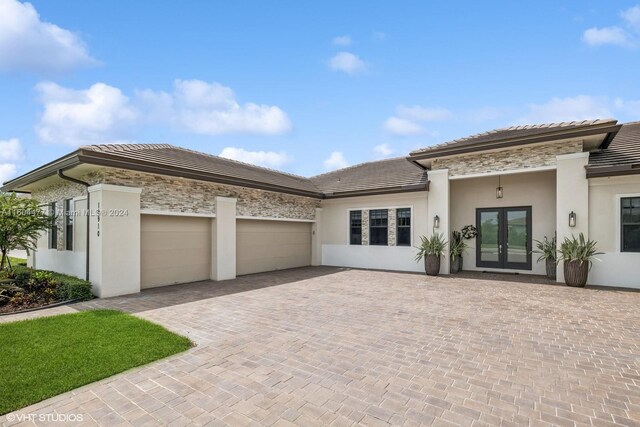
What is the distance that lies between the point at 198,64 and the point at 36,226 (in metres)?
7.69

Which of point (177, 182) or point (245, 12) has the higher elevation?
point (245, 12)

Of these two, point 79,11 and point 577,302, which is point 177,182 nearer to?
point 79,11

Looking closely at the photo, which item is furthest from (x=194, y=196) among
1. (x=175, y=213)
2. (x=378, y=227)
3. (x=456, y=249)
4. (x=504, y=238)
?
(x=504, y=238)

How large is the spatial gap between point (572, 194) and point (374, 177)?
26.4 feet

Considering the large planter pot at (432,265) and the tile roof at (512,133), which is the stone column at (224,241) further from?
the large planter pot at (432,265)

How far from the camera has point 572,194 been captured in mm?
9844

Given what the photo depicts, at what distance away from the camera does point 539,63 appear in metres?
10.2

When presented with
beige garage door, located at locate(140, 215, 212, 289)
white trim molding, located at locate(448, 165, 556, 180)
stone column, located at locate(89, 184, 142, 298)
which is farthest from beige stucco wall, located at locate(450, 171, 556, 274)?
stone column, located at locate(89, 184, 142, 298)

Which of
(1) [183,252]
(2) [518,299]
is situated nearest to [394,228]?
(2) [518,299]

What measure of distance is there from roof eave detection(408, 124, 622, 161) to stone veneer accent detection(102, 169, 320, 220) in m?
6.12

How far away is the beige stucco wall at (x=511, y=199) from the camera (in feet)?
38.2

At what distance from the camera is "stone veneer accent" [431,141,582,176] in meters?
10.1

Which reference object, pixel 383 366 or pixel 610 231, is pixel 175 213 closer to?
pixel 383 366

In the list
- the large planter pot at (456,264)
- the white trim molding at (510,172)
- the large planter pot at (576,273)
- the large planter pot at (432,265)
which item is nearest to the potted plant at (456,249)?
the large planter pot at (456,264)
